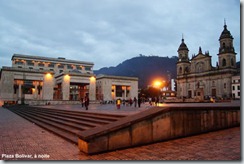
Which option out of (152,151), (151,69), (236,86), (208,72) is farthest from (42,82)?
(151,69)

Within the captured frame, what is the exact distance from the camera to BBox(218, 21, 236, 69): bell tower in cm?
6028

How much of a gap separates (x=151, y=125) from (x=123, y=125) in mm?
1064

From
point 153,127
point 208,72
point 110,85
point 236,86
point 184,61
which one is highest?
point 184,61

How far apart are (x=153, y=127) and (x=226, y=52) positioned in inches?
2486

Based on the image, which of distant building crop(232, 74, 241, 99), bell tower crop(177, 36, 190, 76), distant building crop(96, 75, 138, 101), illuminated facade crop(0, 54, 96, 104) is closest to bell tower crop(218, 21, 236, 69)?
distant building crop(232, 74, 241, 99)

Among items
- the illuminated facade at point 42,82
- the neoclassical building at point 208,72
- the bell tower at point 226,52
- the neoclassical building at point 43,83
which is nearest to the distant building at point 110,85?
the neoclassical building at point 43,83

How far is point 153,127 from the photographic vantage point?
637cm

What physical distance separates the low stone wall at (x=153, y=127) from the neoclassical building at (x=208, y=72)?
1854 inches

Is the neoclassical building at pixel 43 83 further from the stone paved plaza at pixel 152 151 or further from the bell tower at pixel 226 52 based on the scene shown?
the stone paved plaza at pixel 152 151

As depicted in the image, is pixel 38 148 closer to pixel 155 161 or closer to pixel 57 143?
pixel 57 143

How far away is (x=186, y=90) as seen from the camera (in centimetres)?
7500

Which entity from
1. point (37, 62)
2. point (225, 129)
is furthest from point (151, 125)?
point (37, 62)

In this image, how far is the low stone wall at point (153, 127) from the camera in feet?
18.1

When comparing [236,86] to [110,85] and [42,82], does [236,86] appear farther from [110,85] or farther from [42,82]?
[42,82]
